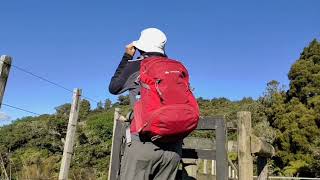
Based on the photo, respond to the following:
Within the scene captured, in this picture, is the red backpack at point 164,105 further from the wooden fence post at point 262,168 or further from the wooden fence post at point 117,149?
the wooden fence post at point 262,168

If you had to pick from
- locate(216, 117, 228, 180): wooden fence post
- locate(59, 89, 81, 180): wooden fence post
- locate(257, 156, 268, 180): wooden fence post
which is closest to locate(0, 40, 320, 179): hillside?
locate(59, 89, 81, 180): wooden fence post

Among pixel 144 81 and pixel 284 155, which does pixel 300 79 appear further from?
pixel 144 81

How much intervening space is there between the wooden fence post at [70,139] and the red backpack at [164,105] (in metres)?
4.79

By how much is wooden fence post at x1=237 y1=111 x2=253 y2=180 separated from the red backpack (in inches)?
39.8

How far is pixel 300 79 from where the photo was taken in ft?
72.0

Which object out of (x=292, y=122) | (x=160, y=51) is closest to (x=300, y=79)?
(x=292, y=122)

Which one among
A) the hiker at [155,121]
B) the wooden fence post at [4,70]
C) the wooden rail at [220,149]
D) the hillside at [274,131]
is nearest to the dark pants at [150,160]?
the hiker at [155,121]

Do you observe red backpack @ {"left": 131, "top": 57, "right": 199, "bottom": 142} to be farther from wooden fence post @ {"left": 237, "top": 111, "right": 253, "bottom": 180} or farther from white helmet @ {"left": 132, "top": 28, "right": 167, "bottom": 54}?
wooden fence post @ {"left": 237, "top": 111, "right": 253, "bottom": 180}

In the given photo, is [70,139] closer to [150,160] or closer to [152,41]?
[152,41]

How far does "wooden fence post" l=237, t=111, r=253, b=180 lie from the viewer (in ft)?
11.4

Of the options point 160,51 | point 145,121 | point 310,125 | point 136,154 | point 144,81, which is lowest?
point 136,154

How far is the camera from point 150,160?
2.63 metres

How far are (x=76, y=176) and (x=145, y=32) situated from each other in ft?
25.0

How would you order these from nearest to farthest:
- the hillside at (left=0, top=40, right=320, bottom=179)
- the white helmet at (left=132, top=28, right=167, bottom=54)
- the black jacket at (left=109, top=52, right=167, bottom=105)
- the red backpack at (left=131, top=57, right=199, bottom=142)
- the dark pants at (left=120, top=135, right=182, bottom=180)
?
1. the red backpack at (left=131, top=57, right=199, bottom=142)
2. the dark pants at (left=120, top=135, right=182, bottom=180)
3. the black jacket at (left=109, top=52, right=167, bottom=105)
4. the white helmet at (left=132, top=28, right=167, bottom=54)
5. the hillside at (left=0, top=40, right=320, bottom=179)
